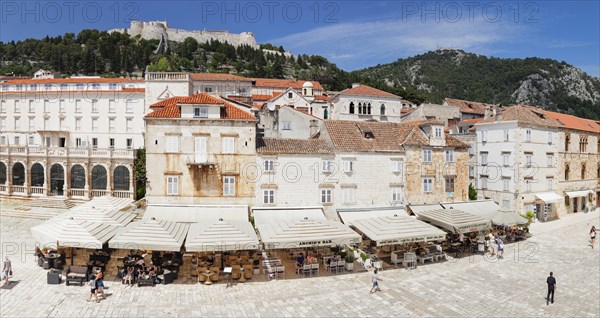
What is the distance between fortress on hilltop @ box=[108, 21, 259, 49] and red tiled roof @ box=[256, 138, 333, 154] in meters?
145

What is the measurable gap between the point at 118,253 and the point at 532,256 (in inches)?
1100

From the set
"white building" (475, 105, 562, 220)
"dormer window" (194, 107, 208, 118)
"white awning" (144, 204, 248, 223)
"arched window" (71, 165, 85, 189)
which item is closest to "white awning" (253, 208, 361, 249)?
"white awning" (144, 204, 248, 223)

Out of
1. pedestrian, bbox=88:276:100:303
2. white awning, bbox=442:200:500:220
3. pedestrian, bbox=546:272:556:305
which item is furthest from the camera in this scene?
white awning, bbox=442:200:500:220

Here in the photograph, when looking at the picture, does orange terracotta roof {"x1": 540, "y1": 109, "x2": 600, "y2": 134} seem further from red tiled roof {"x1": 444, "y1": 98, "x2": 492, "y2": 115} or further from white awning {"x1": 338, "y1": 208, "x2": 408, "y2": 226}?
white awning {"x1": 338, "y1": 208, "x2": 408, "y2": 226}

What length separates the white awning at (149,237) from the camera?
715 inches

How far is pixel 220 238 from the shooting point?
61.5 feet

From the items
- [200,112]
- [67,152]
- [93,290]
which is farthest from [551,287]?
[67,152]

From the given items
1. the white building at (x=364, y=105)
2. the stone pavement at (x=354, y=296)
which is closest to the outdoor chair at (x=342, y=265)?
the stone pavement at (x=354, y=296)

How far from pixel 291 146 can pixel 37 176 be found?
1045 inches

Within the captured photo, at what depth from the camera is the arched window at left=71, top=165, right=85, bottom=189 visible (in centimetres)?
3500

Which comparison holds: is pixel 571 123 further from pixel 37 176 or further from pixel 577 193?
pixel 37 176

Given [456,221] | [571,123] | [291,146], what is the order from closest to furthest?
[456,221], [291,146], [571,123]

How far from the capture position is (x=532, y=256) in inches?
1021

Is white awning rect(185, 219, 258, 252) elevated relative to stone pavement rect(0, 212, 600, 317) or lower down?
elevated
